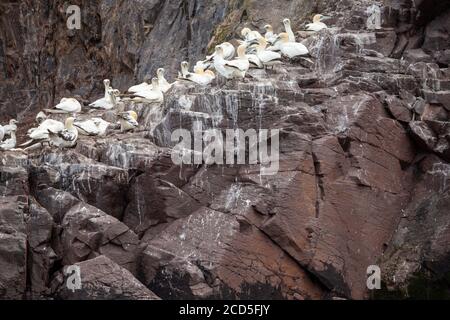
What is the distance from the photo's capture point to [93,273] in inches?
1112

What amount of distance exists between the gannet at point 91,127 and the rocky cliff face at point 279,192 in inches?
20.3

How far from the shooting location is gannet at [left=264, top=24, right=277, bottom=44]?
115 ft

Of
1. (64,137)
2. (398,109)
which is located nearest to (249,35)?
(398,109)

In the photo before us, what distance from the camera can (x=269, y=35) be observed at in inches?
1431

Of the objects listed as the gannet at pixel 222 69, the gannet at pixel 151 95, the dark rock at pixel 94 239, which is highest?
the gannet at pixel 222 69

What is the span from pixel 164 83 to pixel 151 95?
1.02 meters

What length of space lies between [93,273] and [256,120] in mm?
5614

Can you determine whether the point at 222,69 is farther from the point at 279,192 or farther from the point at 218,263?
the point at 218,263

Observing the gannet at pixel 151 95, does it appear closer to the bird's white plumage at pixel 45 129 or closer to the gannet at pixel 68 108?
the gannet at pixel 68 108

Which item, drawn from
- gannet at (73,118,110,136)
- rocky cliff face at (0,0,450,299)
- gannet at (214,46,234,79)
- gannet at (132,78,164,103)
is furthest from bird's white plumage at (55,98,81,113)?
gannet at (214,46,234,79)

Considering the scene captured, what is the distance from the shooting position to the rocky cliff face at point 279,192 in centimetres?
2947

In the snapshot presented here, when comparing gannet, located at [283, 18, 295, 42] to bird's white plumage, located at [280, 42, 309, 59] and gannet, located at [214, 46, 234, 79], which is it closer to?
bird's white plumage, located at [280, 42, 309, 59]

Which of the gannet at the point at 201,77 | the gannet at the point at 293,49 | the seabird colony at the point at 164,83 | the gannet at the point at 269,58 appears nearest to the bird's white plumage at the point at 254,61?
the seabird colony at the point at 164,83

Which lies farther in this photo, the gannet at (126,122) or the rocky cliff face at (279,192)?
the gannet at (126,122)
